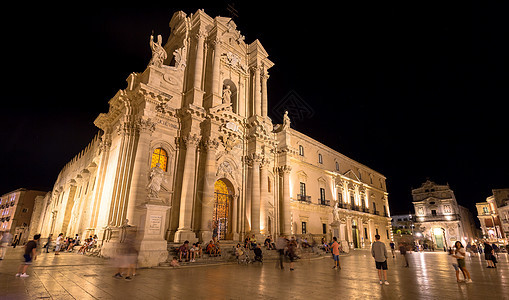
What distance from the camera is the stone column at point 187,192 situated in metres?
15.7

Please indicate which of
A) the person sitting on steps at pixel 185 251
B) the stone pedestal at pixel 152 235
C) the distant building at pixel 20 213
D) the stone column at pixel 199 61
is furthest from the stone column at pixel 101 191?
the distant building at pixel 20 213

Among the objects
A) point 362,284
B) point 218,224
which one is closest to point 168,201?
point 218,224

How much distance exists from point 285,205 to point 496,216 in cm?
5338

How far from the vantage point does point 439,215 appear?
177 ft

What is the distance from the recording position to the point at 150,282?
288 inches

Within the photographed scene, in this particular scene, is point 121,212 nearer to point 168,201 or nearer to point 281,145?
point 168,201

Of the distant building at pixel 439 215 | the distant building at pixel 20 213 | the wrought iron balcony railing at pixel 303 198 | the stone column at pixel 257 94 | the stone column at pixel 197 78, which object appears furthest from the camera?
the distant building at pixel 20 213

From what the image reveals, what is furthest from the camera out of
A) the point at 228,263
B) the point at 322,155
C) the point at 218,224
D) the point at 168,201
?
the point at 322,155

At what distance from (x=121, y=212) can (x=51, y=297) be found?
980cm

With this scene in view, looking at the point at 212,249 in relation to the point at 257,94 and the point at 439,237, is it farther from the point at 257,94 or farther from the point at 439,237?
the point at 439,237

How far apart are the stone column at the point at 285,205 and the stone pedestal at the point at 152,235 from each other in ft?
43.0

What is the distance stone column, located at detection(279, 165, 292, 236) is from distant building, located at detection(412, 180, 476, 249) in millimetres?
42594

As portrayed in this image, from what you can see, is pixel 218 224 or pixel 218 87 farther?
pixel 218 87

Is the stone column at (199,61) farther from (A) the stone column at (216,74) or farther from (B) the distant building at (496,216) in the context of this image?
(B) the distant building at (496,216)
